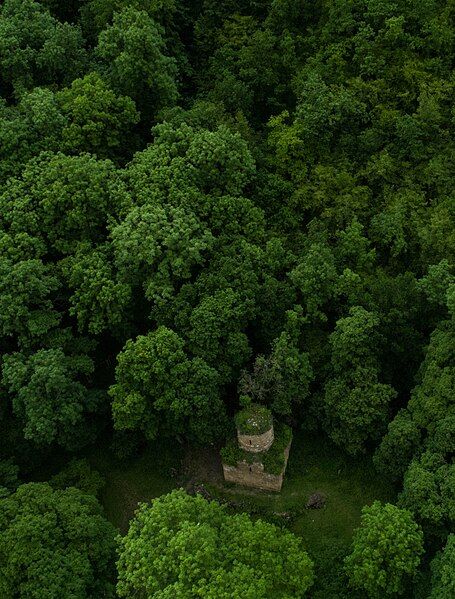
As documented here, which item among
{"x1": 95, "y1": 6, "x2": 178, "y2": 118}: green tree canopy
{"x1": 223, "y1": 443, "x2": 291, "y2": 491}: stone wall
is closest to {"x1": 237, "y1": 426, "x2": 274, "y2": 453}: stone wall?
{"x1": 223, "y1": 443, "x2": 291, "y2": 491}: stone wall

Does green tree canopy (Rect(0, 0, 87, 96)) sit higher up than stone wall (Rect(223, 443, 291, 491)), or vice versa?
green tree canopy (Rect(0, 0, 87, 96))

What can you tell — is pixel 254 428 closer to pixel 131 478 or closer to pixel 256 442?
pixel 256 442

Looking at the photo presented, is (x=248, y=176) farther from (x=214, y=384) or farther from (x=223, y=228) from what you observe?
(x=214, y=384)

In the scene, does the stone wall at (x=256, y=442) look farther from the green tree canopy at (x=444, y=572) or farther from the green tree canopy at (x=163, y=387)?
the green tree canopy at (x=444, y=572)

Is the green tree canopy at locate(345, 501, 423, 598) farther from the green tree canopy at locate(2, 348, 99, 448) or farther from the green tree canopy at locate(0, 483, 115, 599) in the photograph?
the green tree canopy at locate(2, 348, 99, 448)

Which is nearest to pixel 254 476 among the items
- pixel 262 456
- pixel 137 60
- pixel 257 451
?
pixel 262 456

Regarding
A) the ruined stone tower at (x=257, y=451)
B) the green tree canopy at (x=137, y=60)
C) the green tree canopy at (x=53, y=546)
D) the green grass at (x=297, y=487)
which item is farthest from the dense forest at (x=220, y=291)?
the ruined stone tower at (x=257, y=451)

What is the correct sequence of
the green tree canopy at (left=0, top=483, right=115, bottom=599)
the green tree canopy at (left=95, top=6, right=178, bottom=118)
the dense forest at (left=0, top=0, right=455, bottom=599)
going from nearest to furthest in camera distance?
the green tree canopy at (left=0, top=483, right=115, bottom=599)
the dense forest at (left=0, top=0, right=455, bottom=599)
the green tree canopy at (left=95, top=6, right=178, bottom=118)

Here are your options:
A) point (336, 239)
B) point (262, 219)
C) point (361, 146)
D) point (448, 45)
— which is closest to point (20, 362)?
point (262, 219)
